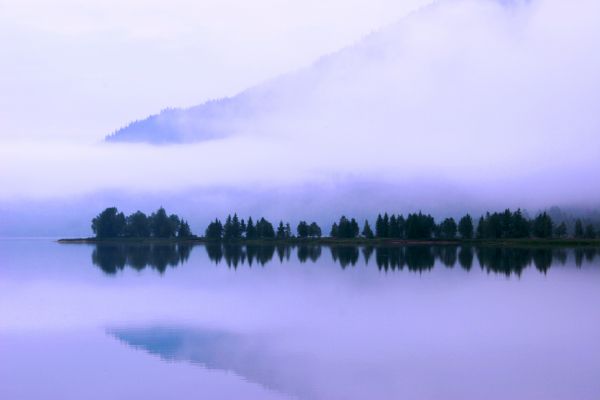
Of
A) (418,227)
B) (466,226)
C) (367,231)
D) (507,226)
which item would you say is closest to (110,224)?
(367,231)

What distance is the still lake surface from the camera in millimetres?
19859

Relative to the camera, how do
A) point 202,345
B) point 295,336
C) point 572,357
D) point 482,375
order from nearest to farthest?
point 482,375 → point 572,357 → point 202,345 → point 295,336

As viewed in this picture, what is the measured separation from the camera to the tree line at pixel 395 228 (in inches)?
6437

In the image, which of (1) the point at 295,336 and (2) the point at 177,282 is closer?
(1) the point at 295,336

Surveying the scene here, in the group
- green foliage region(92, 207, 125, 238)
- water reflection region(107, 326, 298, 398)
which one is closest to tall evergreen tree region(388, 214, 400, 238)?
green foliage region(92, 207, 125, 238)

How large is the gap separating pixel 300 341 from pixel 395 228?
153272 millimetres

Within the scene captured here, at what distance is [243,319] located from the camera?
32000 millimetres

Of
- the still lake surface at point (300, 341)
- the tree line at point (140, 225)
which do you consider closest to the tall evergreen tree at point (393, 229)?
the tree line at point (140, 225)

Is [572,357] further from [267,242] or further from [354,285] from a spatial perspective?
[267,242]

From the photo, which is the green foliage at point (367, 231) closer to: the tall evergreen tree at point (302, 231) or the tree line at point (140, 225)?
the tall evergreen tree at point (302, 231)

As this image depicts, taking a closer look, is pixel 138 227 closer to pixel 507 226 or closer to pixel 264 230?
pixel 264 230

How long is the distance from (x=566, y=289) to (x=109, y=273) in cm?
4318

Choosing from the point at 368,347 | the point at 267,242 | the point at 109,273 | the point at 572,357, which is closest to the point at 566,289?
the point at 572,357

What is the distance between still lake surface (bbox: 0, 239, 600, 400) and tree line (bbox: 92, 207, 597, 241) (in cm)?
12031
